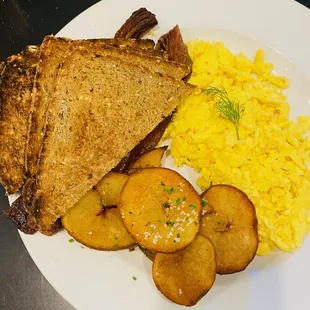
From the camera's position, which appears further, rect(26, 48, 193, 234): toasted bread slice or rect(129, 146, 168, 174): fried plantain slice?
rect(129, 146, 168, 174): fried plantain slice

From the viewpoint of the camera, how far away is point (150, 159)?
2268 mm

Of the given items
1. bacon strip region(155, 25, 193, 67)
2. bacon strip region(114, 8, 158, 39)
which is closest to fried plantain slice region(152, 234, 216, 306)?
bacon strip region(155, 25, 193, 67)

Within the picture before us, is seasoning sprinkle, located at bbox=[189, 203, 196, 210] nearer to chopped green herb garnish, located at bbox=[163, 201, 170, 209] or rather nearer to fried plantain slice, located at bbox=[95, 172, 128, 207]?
chopped green herb garnish, located at bbox=[163, 201, 170, 209]

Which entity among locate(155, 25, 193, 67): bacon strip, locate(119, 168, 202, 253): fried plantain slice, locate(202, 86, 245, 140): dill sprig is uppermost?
locate(155, 25, 193, 67): bacon strip

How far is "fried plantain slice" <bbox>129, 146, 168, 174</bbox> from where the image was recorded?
89.2 inches

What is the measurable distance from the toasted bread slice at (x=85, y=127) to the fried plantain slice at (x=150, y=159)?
85 millimetres

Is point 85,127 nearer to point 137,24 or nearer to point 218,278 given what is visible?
point 137,24

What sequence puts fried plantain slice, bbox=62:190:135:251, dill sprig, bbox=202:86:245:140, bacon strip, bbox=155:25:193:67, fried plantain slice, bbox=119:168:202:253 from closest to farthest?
fried plantain slice, bbox=119:168:202:253, fried plantain slice, bbox=62:190:135:251, dill sprig, bbox=202:86:245:140, bacon strip, bbox=155:25:193:67

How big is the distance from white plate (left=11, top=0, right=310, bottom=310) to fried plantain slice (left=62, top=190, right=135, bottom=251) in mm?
150

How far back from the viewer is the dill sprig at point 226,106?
7.30 ft

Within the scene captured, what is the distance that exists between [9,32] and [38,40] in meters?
0.23

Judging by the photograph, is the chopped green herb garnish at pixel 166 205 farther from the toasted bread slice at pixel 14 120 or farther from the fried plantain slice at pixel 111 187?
the toasted bread slice at pixel 14 120

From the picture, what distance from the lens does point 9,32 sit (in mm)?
3057

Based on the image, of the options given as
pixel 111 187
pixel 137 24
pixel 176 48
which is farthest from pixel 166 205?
pixel 137 24
